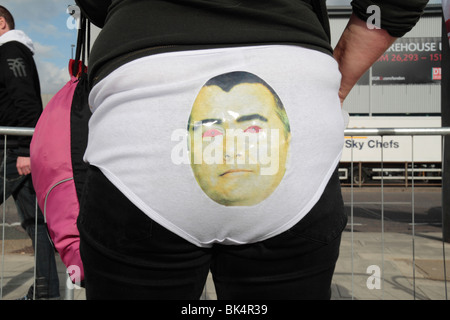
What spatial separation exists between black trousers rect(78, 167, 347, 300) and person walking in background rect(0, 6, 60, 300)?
2452 millimetres

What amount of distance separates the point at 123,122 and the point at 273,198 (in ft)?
1.17

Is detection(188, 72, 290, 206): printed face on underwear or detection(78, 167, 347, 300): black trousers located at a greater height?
detection(188, 72, 290, 206): printed face on underwear

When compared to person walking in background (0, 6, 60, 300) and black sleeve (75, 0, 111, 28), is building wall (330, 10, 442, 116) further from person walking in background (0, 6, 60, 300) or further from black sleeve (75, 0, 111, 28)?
black sleeve (75, 0, 111, 28)

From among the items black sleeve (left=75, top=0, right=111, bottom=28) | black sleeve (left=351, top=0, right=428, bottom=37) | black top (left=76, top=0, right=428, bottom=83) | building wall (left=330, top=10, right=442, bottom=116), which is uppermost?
building wall (left=330, top=10, right=442, bottom=116)

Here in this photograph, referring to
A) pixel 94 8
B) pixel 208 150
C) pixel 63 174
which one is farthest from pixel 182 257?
pixel 94 8

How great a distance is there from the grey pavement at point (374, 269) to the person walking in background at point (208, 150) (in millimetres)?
1728

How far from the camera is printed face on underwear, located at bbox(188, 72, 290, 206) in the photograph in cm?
83

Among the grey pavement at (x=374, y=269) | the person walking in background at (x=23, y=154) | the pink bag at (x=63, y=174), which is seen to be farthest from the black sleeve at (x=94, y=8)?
the person walking in background at (x=23, y=154)

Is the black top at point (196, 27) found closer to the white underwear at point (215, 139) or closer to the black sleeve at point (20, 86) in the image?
the white underwear at point (215, 139)

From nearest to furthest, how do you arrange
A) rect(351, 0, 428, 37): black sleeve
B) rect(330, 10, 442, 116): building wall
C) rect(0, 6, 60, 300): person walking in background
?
1. rect(351, 0, 428, 37): black sleeve
2. rect(0, 6, 60, 300): person walking in background
3. rect(330, 10, 442, 116): building wall

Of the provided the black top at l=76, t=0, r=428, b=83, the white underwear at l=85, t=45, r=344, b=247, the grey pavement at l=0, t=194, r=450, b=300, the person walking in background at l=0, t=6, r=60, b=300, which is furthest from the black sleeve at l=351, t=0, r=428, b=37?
the person walking in background at l=0, t=6, r=60, b=300

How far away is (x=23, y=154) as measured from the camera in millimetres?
3039

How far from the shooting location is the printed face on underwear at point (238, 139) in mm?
831

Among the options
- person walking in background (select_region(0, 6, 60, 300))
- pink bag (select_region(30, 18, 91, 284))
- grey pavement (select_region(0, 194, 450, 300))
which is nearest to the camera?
pink bag (select_region(30, 18, 91, 284))
